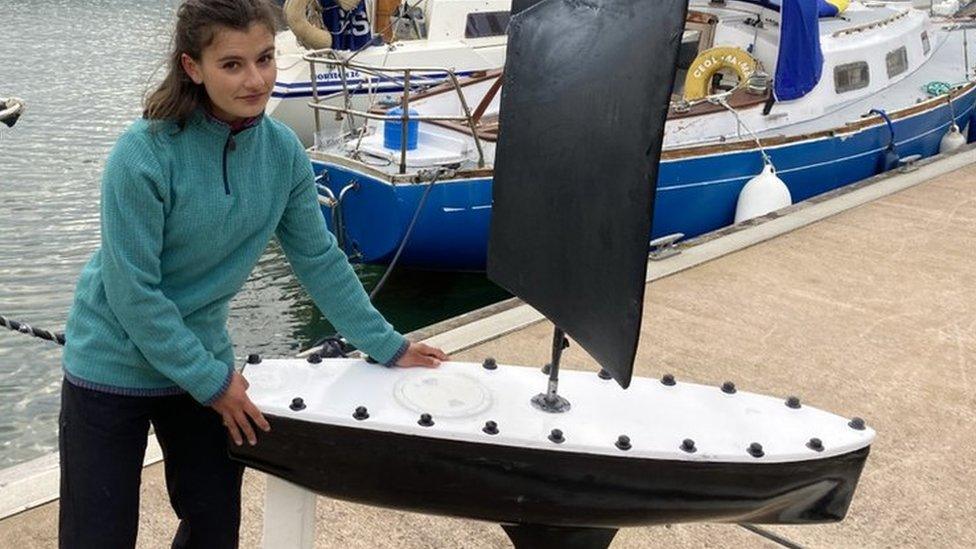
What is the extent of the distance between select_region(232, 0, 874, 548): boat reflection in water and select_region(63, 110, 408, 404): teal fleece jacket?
182 millimetres

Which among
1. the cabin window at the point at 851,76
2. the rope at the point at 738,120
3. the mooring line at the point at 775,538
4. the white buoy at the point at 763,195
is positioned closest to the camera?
the mooring line at the point at 775,538

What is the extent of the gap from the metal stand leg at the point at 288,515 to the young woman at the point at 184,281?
0.55 ft

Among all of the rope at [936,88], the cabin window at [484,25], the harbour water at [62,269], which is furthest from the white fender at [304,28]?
the rope at [936,88]

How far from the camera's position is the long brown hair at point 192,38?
1986mm

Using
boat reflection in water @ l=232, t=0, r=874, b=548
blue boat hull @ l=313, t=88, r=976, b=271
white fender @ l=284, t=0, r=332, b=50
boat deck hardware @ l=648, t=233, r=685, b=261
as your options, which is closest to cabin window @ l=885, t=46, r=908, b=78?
blue boat hull @ l=313, t=88, r=976, b=271

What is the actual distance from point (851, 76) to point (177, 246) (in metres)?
9.28

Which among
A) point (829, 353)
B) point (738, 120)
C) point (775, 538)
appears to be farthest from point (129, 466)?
point (738, 120)

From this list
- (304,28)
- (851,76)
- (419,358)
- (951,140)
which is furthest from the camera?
(304,28)

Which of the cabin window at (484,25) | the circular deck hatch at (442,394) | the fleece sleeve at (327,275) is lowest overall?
the cabin window at (484,25)

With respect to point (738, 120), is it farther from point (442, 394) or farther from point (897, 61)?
point (442, 394)

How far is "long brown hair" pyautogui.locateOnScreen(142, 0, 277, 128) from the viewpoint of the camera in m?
1.99

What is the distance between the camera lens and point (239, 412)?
204cm

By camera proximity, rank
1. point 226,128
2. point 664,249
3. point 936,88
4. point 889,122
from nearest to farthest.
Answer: point 226,128
point 664,249
point 889,122
point 936,88

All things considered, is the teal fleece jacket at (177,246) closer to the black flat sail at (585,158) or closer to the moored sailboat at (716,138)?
the black flat sail at (585,158)
